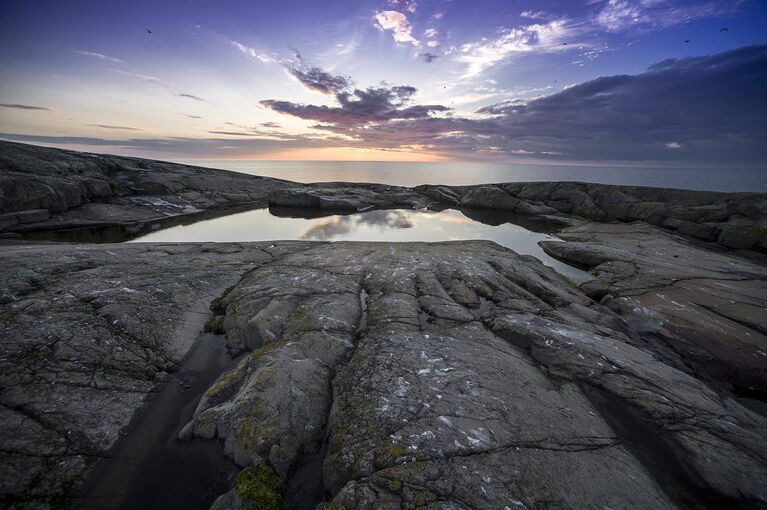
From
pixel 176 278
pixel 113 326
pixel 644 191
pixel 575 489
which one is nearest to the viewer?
pixel 575 489

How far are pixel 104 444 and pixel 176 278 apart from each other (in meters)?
6.73

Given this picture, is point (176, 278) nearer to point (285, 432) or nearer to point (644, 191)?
point (285, 432)

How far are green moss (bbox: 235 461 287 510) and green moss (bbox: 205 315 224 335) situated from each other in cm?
517

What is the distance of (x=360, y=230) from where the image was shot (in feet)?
83.7

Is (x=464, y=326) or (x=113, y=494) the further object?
(x=464, y=326)

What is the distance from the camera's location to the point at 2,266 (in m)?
9.62

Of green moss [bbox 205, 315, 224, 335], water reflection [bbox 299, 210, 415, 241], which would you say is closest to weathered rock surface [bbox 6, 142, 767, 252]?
water reflection [bbox 299, 210, 415, 241]

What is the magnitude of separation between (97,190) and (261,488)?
33973 mm

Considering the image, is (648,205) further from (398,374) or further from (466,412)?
(398,374)

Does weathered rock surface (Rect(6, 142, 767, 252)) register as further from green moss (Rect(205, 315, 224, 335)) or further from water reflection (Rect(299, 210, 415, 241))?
green moss (Rect(205, 315, 224, 335))

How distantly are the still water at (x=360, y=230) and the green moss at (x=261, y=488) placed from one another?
680 inches

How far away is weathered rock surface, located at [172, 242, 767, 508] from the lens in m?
4.57

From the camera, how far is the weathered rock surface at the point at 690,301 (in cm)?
907

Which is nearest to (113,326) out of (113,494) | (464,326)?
(113,494)
